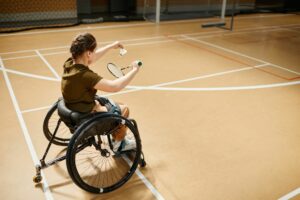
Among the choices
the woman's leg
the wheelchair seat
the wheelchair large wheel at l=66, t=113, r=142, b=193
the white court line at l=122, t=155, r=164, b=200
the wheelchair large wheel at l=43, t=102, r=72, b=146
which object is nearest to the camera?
the wheelchair large wheel at l=66, t=113, r=142, b=193

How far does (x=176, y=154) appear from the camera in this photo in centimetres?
286

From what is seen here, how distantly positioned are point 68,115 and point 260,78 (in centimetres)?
364

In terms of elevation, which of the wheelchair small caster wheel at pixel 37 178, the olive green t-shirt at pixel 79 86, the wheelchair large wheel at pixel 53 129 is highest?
the olive green t-shirt at pixel 79 86

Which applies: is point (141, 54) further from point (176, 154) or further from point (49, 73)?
point (176, 154)

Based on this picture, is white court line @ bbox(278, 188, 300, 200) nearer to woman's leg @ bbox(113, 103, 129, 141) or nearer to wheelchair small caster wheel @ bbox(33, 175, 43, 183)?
woman's leg @ bbox(113, 103, 129, 141)

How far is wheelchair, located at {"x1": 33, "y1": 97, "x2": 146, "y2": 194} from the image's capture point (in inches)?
81.5

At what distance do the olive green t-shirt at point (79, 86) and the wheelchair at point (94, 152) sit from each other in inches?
2.7

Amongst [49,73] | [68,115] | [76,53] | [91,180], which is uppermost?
[76,53]

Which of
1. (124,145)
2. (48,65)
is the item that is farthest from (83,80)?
(48,65)

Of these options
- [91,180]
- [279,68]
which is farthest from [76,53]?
[279,68]

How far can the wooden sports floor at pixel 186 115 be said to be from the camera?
2.46 m

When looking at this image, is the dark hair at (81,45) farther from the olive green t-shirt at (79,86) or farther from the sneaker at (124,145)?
the sneaker at (124,145)

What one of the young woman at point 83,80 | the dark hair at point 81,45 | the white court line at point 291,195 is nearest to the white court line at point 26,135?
the young woman at point 83,80

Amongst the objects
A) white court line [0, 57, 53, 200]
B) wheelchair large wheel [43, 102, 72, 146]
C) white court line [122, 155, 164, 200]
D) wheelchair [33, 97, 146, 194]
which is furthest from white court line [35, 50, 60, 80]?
white court line [122, 155, 164, 200]
